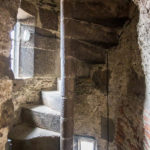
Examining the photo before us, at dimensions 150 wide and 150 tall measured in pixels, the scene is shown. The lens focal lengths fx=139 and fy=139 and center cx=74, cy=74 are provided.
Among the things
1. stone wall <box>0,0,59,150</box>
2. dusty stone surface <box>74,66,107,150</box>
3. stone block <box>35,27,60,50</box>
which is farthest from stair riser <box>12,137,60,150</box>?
stone block <box>35,27,60,50</box>

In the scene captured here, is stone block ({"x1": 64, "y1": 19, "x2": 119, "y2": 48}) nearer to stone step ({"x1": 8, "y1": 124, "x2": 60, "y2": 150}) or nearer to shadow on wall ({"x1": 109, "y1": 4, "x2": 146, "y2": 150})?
shadow on wall ({"x1": 109, "y1": 4, "x2": 146, "y2": 150})

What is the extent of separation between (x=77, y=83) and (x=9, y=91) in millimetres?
1431

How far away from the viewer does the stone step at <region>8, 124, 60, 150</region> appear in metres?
1.62

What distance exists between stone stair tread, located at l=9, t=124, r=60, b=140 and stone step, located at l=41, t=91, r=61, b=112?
1.05 feet

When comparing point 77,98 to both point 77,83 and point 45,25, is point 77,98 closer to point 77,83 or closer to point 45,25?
point 77,83

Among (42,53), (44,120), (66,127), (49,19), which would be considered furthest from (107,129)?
(49,19)

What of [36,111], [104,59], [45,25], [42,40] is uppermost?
[45,25]

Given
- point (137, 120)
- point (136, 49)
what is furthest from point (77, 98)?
point (136, 49)

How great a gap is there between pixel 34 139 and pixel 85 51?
122cm

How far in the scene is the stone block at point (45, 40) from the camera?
2359 millimetres

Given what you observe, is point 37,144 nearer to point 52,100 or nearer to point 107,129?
point 52,100

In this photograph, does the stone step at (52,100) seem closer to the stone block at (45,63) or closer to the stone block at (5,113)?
the stone block at (45,63)

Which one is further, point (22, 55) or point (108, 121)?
point (22, 55)

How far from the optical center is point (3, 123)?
2.22 ft
